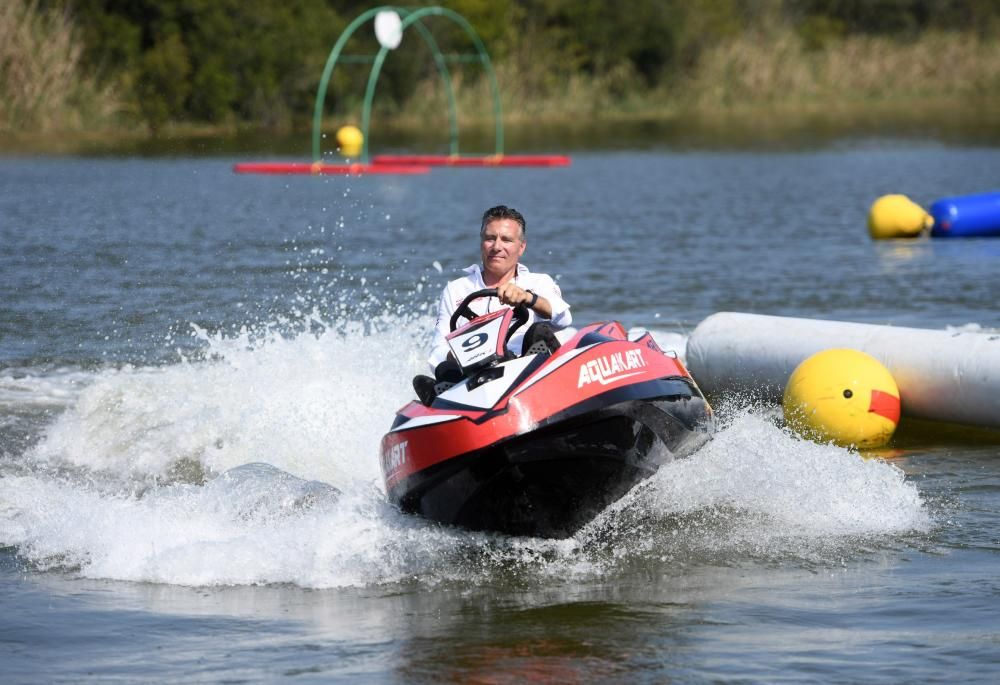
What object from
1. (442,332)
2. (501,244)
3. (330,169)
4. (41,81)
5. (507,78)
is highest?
(507,78)

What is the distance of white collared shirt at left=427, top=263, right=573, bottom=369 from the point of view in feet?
23.1

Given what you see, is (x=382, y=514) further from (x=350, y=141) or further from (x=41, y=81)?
(x=41, y=81)

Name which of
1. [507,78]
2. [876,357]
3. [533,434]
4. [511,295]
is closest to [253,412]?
[511,295]

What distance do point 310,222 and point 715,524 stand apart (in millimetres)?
14933

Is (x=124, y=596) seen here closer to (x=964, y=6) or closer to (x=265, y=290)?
(x=265, y=290)

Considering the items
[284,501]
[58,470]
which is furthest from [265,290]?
[284,501]

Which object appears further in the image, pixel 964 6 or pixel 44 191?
pixel 964 6

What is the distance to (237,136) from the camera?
41688 millimetres

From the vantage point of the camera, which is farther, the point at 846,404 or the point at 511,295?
the point at 846,404

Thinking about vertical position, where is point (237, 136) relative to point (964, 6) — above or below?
below

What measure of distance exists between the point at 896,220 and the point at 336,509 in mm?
13748

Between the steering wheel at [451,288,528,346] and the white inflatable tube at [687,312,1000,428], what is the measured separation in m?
3.37

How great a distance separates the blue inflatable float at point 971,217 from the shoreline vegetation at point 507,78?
677 inches

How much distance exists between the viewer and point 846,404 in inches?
356
